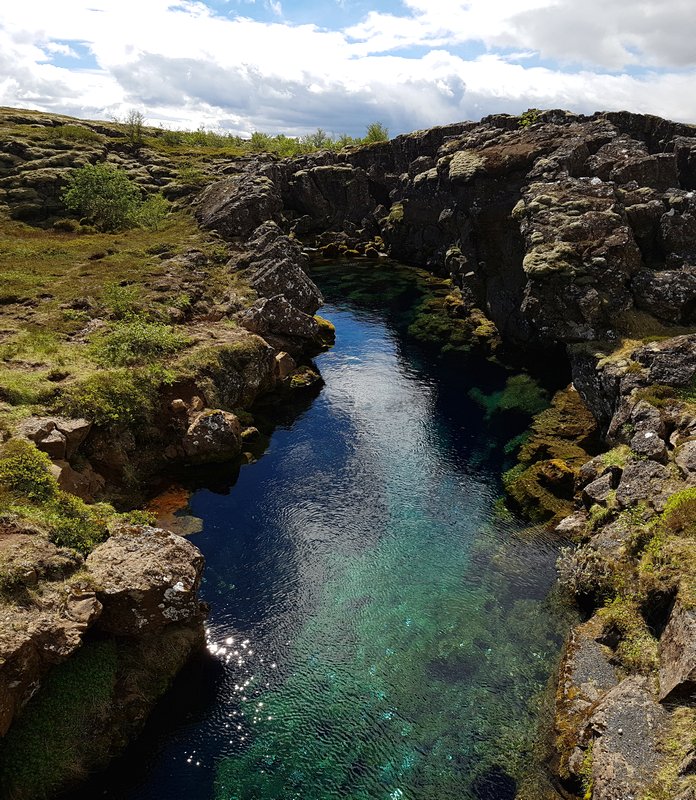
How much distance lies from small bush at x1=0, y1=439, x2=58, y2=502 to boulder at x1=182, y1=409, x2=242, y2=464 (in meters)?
11.9

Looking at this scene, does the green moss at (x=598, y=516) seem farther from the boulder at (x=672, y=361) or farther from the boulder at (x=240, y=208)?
the boulder at (x=240, y=208)

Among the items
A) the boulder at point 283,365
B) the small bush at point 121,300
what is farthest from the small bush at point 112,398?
the boulder at point 283,365

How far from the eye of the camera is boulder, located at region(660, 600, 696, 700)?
56.5 feet

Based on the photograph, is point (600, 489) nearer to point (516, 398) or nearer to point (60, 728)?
point (516, 398)

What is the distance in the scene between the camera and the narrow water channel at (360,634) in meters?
19.5

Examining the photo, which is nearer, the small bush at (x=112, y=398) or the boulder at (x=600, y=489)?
the boulder at (x=600, y=489)

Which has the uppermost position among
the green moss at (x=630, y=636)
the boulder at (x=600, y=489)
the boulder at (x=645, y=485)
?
the boulder at (x=645, y=485)

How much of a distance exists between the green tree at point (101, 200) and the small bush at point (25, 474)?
62.8 meters

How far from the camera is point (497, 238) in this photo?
6506cm

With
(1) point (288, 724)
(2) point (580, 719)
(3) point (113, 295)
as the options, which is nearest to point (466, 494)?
(2) point (580, 719)

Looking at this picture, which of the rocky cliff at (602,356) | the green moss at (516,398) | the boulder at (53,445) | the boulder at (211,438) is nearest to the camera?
the rocky cliff at (602,356)

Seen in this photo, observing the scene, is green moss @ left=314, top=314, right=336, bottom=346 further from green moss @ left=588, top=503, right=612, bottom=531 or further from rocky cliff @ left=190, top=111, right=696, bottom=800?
green moss @ left=588, top=503, right=612, bottom=531

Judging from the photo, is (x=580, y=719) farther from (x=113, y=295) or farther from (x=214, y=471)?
(x=113, y=295)

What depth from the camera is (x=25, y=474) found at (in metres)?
24.3
